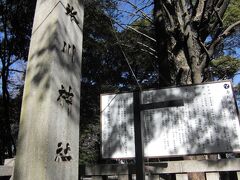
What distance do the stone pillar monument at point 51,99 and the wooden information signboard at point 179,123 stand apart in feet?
1.59

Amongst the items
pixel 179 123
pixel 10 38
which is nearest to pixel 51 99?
pixel 179 123

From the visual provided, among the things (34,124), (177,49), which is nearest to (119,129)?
(34,124)

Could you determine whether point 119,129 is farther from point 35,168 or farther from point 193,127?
point 35,168

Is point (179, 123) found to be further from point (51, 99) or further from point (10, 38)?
point (10, 38)

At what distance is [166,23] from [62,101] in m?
3.05

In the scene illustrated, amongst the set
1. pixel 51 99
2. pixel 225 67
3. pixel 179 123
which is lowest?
pixel 179 123

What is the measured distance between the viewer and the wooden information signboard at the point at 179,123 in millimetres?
2662

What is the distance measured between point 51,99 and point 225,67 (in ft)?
42.9

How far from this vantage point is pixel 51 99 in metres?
2.38

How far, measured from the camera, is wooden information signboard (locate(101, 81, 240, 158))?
2.66 m

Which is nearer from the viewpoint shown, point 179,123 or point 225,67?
point 179,123

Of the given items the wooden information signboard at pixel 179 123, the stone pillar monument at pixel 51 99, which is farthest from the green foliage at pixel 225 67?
the stone pillar monument at pixel 51 99

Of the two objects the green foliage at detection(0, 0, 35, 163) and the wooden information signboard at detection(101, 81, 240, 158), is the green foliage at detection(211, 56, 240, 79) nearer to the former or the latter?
the green foliage at detection(0, 0, 35, 163)

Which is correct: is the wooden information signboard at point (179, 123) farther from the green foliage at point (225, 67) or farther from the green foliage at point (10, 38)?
the green foliage at point (225, 67)
